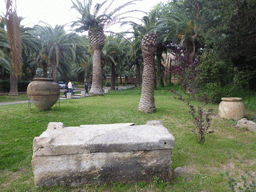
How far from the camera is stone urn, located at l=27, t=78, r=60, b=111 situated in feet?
22.3

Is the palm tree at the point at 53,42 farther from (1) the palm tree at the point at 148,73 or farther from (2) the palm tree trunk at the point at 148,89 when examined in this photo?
(2) the palm tree trunk at the point at 148,89

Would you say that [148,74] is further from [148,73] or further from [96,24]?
[96,24]

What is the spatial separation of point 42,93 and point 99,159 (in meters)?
5.58

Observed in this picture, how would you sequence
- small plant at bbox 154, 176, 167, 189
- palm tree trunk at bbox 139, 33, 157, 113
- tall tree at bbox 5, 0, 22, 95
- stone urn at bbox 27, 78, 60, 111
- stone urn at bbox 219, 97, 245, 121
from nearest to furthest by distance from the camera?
small plant at bbox 154, 176, 167, 189 < tall tree at bbox 5, 0, 22, 95 < stone urn at bbox 219, 97, 245, 121 < stone urn at bbox 27, 78, 60, 111 < palm tree trunk at bbox 139, 33, 157, 113

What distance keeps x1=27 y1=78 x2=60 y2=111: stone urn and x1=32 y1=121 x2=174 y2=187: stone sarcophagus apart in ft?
16.3

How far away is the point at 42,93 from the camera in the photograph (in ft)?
22.4

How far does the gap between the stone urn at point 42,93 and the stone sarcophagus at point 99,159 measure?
196 inches

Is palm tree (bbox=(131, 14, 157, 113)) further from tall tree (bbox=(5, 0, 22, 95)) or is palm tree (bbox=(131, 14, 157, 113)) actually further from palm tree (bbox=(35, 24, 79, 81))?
palm tree (bbox=(35, 24, 79, 81))

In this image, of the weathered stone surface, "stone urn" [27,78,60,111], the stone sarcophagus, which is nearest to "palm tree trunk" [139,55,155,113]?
the weathered stone surface

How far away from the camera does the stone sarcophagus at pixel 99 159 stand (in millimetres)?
2316

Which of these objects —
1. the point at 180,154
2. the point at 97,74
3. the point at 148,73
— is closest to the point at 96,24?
the point at 97,74

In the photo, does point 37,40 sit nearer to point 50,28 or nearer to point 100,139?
point 50,28

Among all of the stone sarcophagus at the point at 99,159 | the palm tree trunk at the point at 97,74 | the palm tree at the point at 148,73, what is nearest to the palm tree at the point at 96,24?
the palm tree trunk at the point at 97,74

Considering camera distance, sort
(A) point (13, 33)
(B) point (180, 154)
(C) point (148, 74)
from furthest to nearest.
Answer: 1. (C) point (148, 74)
2. (A) point (13, 33)
3. (B) point (180, 154)
